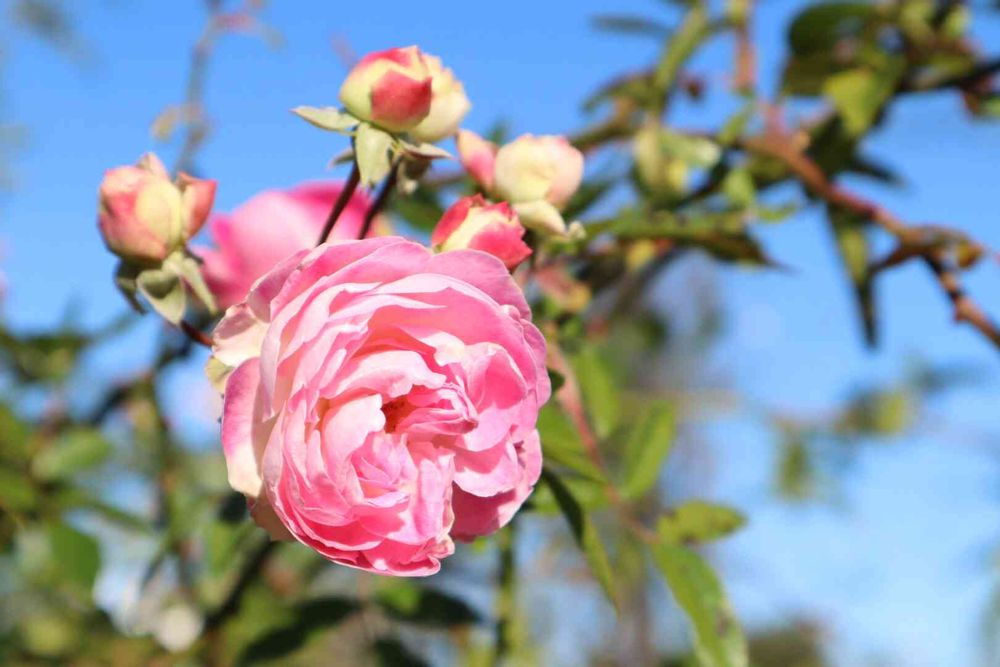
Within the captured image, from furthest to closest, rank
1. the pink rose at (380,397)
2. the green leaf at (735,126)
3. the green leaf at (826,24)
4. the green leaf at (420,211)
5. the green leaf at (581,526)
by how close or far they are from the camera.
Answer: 1. the green leaf at (826,24)
2. the green leaf at (735,126)
3. the green leaf at (420,211)
4. the green leaf at (581,526)
5. the pink rose at (380,397)

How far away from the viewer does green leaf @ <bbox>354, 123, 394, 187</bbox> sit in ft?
1.33

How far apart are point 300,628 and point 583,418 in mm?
264

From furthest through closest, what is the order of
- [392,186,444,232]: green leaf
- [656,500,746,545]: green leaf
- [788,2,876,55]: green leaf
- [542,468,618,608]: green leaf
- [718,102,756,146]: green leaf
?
[788,2,876,55]: green leaf → [718,102,756,146]: green leaf → [392,186,444,232]: green leaf → [656,500,746,545]: green leaf → [542,468,618,608]: green leaf

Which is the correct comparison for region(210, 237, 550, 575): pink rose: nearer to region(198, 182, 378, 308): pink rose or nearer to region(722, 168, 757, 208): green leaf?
region(198, 182, 378, 308): pink rose

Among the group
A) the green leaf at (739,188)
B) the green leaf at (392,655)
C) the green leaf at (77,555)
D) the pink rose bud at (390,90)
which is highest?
the pink rose bud at (390,90)

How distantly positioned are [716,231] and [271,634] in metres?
0.41

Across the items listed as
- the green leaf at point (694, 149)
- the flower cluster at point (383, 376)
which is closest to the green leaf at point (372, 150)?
the flower cluster at point (383, 376)

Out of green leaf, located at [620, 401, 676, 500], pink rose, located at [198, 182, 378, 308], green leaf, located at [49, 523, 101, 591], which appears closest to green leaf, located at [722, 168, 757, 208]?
green leaf, located at [620, 401, 676, 500]

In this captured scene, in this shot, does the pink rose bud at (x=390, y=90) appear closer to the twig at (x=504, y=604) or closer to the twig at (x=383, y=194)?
the twig at (x=383, y=194)

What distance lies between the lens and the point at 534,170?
44cm

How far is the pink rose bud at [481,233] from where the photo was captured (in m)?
0.38

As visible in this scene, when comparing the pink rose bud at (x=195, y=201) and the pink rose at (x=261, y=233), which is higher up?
the pink rose bud at (x=195, y=201)

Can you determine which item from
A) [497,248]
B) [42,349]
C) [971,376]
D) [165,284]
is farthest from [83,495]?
[971,376]

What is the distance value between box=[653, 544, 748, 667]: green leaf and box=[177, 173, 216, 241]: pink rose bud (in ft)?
0.97
